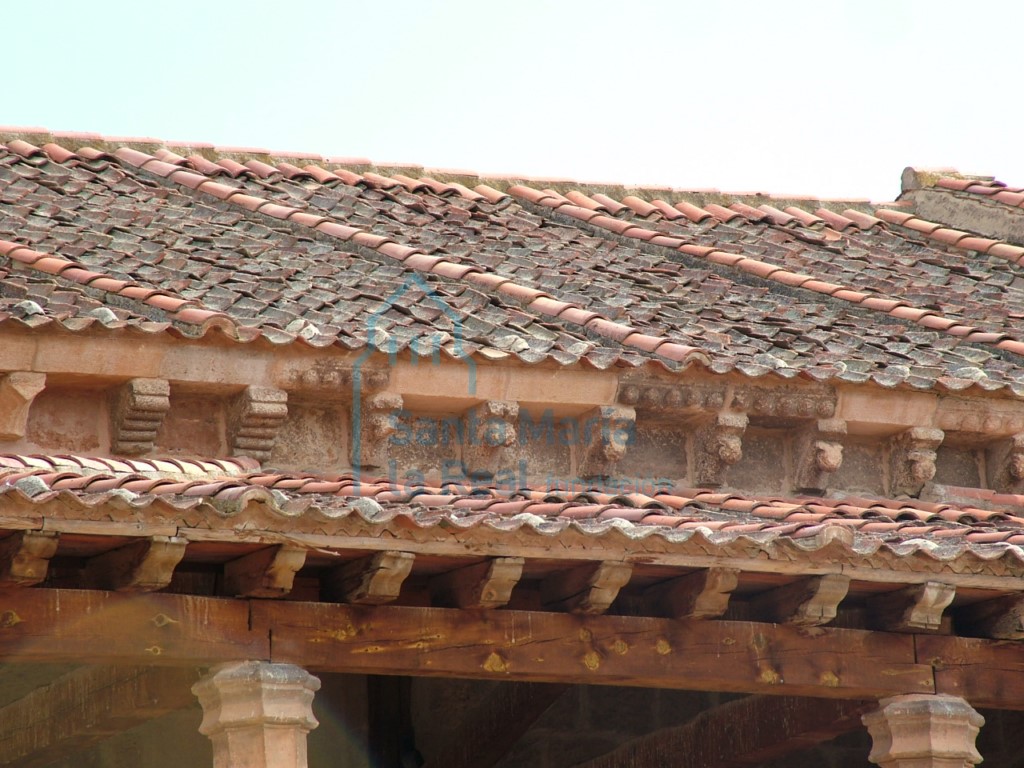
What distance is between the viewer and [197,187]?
9094mm

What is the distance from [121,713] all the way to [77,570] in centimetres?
81

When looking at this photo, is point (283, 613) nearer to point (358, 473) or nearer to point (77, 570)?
point (77, 570)

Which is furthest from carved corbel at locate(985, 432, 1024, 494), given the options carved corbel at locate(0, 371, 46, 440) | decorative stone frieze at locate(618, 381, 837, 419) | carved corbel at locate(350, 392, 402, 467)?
carved corbel at locate(0, 371, 46, 440)

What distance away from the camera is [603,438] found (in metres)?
7.18

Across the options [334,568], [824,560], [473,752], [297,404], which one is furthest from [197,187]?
[824,560]

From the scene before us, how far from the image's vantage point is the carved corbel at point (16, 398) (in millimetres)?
6410

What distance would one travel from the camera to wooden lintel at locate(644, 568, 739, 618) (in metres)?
5.80

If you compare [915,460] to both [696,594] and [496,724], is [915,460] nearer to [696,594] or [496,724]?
[696,594]

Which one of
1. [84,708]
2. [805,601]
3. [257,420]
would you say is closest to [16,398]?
[257,420]

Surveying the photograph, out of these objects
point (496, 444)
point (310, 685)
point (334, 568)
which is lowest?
point (310, 685)

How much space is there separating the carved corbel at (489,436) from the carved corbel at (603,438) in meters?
0.31

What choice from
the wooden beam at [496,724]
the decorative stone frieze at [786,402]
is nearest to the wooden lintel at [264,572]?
the wooden beam at [496,724]

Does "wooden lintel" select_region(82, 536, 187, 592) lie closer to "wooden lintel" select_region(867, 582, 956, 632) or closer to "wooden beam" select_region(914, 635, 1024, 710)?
"wooden lintel" select_region(867, 582, 956, 632)

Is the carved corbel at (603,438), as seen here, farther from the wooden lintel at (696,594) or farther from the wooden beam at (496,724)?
the wooden lintel at (696,594)
